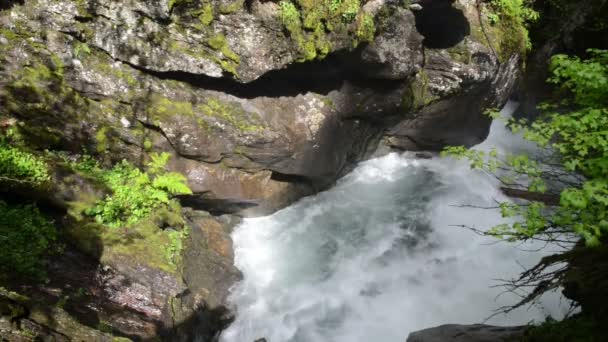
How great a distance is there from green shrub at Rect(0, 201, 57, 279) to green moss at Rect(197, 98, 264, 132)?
3.80 m

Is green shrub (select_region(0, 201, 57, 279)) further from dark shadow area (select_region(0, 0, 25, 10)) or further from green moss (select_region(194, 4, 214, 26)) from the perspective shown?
green moss (select_region(194, 4, 214, 26))

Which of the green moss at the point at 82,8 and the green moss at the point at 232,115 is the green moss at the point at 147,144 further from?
the green moss at the point at 82,8

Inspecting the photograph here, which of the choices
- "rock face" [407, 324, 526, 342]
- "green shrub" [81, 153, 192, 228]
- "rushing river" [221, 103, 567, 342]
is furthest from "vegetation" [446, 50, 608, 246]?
"green shrub" [81, 153, 192, 228]

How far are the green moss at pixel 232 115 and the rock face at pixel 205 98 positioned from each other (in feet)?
0.09

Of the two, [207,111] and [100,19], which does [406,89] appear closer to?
[207,111]

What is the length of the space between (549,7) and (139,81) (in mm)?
14564

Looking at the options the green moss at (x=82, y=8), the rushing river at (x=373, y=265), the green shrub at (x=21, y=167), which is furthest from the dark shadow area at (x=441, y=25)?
the green shrub at (x=21, y=167)

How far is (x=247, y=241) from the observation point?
10359 millimetres

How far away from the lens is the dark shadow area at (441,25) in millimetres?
11875

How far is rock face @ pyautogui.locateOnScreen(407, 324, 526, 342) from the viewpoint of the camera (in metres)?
6.24

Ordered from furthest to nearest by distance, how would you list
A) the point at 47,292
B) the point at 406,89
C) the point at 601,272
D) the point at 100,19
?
the point at 406,89
the point at 100,19
the point at 47,292
the point at 601,272

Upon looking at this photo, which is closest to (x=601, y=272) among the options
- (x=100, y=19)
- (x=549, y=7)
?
(x=100, y=19)

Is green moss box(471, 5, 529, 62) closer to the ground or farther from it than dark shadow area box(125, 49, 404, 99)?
farther from it

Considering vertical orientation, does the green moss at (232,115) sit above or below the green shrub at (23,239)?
above
